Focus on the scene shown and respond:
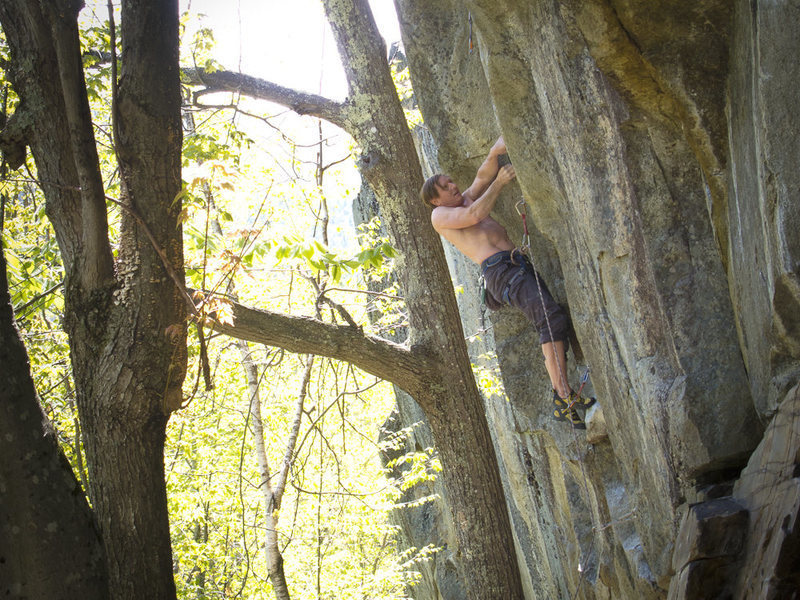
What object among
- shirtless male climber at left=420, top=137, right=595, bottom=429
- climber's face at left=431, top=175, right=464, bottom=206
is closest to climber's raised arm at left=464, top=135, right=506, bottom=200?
shirtless male climber at left=420, top=137, right=595, bottom=429

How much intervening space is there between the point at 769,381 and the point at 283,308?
808cm

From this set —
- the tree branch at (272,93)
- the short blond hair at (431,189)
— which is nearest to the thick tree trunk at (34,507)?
the short blond hair at (431,189)

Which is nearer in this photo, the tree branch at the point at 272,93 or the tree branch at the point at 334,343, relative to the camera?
the tree branch at the point at 334,343

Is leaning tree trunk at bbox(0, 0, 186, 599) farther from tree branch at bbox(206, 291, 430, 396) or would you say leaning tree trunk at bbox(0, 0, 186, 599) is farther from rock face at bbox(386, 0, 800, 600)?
rock face at bbox(386, 0, 800, 600)

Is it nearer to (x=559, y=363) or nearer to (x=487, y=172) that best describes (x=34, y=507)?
(x=559, y=363)

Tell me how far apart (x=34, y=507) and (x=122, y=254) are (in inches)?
50.7

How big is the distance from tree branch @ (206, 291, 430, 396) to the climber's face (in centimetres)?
114

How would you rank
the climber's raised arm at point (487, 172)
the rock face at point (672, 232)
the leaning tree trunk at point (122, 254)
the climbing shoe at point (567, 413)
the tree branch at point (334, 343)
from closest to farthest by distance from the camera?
the rock face at point (672, 232)
the leaning tree trunk at point (122, 254)
the tree branch at point (334, 343)
the climber's raised arm at point (487, 172)
the climbing shoe at point (567, 413)

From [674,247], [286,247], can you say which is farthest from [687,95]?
[286,247]

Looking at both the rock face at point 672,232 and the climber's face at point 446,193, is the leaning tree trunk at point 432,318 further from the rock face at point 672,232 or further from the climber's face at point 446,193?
the rock face at point 672,232

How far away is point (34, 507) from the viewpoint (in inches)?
103

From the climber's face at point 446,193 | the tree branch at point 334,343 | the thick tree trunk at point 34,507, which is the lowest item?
the thick tree trunk at point 34,507

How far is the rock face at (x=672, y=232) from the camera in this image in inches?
107

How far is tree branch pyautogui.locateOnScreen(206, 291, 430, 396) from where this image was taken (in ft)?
15.5
